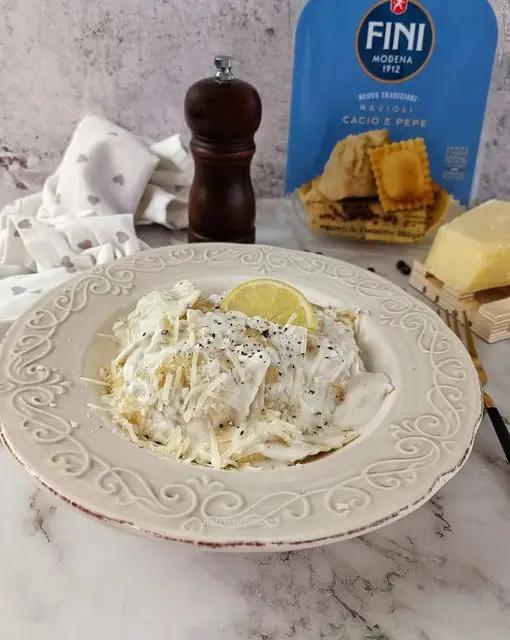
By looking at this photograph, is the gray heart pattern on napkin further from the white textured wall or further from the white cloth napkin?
the white textured wall

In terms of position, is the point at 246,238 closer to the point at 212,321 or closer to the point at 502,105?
the point at 212,321

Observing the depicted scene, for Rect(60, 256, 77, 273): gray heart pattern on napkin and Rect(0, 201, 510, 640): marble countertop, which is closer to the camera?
Rect(0, 201, 510, 640): marble countertop

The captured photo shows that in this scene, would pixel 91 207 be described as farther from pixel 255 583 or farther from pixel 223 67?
pixel 255 583

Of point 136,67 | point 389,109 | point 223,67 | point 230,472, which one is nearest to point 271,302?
point 230,472

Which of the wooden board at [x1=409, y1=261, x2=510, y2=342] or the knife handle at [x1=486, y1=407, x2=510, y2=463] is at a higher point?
the wooden board at [x1=409, y1=261, x2=510, y2=342]

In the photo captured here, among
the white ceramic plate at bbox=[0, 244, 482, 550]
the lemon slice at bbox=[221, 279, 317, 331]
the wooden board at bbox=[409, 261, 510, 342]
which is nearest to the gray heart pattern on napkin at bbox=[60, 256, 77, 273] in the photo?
the white ceramic plate at bbox=[0, 244, 482, 550]

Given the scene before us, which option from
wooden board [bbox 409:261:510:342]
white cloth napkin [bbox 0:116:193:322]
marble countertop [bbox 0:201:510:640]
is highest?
white cloth napkin [bbox 0:116:193:322]
